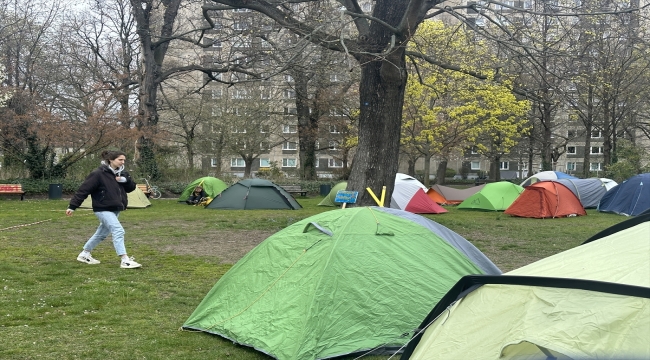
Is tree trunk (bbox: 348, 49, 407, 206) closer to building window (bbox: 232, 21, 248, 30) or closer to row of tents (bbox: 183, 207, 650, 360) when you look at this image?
building window (bbox: 232, 21, 248, 30)

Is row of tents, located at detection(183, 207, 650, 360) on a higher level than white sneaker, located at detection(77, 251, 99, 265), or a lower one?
higher

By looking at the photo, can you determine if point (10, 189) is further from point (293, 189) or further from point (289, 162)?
point (289, 162)

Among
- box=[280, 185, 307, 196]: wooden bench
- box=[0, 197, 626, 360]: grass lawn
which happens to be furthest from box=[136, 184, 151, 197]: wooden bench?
box=[280, 185, 307, 196]: wooden bench

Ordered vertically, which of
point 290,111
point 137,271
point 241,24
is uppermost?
point 290,111

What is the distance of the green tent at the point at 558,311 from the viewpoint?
2.80 metres

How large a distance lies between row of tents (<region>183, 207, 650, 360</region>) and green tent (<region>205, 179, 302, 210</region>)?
14772 mm

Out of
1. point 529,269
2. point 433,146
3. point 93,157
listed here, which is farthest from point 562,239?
point 93,157

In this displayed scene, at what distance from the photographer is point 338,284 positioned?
5168 mm

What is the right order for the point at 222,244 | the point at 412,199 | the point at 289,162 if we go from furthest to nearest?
1. the point at 289,162
2. the point at 412,199
3. the point at 222,244

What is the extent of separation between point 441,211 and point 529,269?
A: 54.4ft

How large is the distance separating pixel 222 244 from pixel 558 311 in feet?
31.2

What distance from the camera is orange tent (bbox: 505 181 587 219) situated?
18.7m

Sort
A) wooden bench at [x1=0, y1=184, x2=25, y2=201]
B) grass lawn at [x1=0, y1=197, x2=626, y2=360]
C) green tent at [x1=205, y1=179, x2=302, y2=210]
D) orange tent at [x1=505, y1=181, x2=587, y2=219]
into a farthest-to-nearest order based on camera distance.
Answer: wooden bench at [x1=0, y1=184, x2=25, y2=201], green tent at [x1=205, y1=179, x2=302, y2=210], orange tent at [x1=505, y1=181, x2=587, y2=219], grass lawn at [x1=0, y1=197, x2=626, y2=360]

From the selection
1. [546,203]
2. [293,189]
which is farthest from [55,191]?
[546,203]
